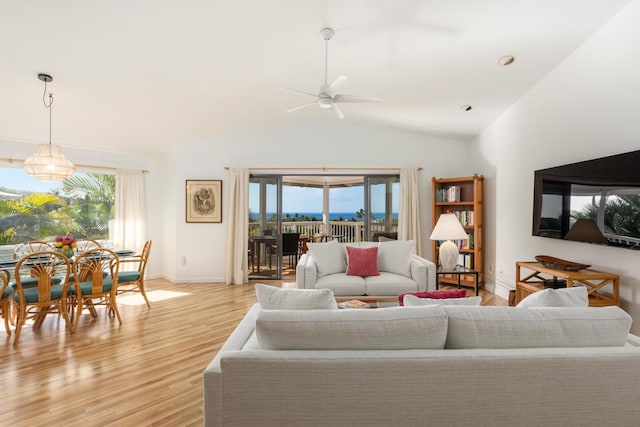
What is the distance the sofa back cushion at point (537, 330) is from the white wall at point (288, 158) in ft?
14.3

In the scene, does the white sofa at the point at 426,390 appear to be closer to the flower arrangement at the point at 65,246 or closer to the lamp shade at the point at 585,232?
the lamp shade at the point at 585,232

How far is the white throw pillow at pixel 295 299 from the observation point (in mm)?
1647

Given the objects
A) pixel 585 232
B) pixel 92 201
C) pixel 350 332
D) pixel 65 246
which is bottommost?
pixel 350 332

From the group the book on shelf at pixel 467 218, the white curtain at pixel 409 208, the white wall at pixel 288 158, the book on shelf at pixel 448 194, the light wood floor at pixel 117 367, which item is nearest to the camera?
the light wood floor at pixel 117 367

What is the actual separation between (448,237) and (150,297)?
4299 mm

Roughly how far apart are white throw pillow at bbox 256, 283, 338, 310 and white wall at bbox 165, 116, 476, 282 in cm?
417

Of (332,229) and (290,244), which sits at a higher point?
(332,229)

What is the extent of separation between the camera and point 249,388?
1.31 meters

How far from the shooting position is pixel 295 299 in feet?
5.51

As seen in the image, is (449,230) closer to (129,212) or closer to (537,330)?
(537,330)

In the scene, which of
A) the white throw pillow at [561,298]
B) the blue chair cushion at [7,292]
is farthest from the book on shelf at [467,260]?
the blue chair cushion at [7,292]

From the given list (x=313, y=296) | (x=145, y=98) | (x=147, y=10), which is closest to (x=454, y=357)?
(x=313, y=296)

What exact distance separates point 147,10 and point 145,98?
1.68 meters

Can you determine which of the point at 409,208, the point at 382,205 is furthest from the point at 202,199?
the point at 409,208
